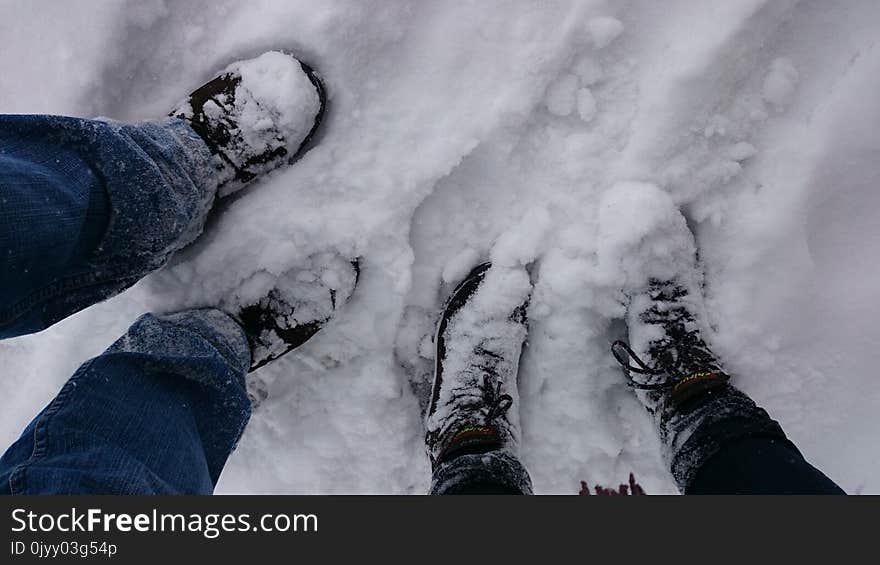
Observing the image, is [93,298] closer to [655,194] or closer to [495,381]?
[495,381]

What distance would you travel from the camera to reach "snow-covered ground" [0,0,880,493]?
3.66ft

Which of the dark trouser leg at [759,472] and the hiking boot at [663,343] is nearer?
the dark trouser leg at [759,472]

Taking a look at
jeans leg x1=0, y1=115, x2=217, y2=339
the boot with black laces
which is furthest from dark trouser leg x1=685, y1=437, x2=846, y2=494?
jeans leg x1=0, y1=115, x2=217, y2=339

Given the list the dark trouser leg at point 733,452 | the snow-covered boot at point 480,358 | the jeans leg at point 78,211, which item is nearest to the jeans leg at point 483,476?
the snow-covered boot at point 480,358

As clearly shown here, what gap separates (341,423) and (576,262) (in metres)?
0.60

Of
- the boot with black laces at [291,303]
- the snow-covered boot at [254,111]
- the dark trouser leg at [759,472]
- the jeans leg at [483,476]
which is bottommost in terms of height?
the dark trouser leg at [759,472]

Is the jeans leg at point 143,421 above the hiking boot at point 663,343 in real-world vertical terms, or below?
below

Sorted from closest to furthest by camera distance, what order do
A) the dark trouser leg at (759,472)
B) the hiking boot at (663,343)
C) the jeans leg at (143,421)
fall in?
the jeans leg at (143,421)
the dark trouser leg at (759,472)
the hiking boot at (663,343)

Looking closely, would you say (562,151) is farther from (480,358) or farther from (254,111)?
(254,111)

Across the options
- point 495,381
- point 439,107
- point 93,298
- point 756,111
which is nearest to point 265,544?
point 93,298

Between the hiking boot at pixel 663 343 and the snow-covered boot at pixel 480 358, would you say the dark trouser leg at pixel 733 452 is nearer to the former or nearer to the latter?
the hiking boot at pixel 663 343

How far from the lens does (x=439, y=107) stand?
1154 millimetres

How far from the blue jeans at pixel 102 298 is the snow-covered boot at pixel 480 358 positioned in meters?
0.40

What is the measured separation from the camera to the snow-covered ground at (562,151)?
1116 millimetres
